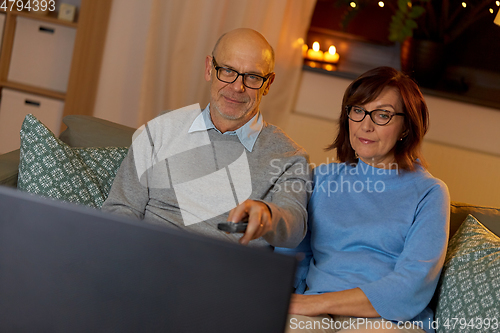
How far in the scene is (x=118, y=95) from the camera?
327 cm

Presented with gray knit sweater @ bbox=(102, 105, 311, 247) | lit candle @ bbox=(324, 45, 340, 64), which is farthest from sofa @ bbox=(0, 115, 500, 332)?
lit candle @ bbox=(324, 45, 340, 64)

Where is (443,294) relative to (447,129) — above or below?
below

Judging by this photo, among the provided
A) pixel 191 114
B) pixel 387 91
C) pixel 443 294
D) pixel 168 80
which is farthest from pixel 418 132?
pixel 168 80

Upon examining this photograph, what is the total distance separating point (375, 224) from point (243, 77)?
0.63 meters

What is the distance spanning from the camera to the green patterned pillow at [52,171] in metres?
1.44

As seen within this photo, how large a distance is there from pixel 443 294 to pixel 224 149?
2.56ft

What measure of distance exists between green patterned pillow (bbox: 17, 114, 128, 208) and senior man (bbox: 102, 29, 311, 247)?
9 centimetres

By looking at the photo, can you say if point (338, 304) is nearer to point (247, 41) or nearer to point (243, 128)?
point (243, 128)

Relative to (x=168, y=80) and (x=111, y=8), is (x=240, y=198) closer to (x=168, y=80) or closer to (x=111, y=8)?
(x=168, y=80)

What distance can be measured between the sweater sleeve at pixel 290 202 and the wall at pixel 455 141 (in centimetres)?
136

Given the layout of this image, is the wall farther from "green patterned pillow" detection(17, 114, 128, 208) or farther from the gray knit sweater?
"green patterned pillow" detection(17, 114, 128, 208)

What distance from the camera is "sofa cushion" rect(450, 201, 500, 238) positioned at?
1.49 metres

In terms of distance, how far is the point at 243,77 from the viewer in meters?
1.55

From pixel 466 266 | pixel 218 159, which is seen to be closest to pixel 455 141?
pixel 466 266
